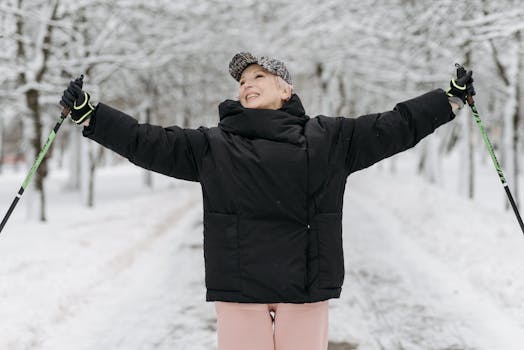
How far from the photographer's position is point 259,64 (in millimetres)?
2596

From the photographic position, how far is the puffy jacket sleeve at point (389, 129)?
262cm

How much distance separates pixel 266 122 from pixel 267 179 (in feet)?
0.82

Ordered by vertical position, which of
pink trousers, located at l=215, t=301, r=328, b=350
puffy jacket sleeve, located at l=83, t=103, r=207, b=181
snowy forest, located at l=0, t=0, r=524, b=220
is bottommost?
Result: pink trousers, located at l=215, t=301, r=328, b=350

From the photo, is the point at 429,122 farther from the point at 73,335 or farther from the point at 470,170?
the point at 470,170

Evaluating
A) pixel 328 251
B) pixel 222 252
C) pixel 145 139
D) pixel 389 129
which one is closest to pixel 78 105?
pixel 145 139

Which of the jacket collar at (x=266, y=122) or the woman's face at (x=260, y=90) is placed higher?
the woman's face at (x=260, y=90)

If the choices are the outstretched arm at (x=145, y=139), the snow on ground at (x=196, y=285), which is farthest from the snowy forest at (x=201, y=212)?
the outstretched arm at (x=145, y=139)

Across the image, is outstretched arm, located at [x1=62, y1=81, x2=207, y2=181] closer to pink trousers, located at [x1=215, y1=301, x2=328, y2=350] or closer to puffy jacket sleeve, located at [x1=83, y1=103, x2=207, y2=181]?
puffy jacket sleeve, located at [x1=83, y1=103, x2=207, y2=181]

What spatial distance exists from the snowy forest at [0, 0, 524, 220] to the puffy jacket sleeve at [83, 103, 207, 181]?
776 centimetres

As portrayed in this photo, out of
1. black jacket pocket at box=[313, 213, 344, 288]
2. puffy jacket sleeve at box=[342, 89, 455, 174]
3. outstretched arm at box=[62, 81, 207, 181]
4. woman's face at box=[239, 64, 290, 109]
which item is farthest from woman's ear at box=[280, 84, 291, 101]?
black jacket pocket at box=[313, 213, 344, 288]

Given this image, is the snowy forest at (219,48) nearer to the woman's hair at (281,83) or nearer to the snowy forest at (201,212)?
the snowy forest at (201,212)

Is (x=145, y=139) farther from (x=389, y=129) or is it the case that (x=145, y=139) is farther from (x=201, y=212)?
(x=201, y=212)

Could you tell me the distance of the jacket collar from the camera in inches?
97.3

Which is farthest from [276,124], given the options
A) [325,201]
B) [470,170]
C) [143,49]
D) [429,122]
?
[470,170]
